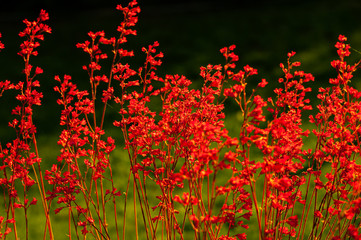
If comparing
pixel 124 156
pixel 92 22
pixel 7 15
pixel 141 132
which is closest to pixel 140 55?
pixel 92 22

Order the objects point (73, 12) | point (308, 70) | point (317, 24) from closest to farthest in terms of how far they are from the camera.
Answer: point (308, 70) → point (317, 24) → point (73, 12)

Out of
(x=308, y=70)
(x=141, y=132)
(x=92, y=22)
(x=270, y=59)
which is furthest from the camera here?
(x=92, y=22)

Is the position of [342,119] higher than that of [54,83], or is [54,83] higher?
[54,83]

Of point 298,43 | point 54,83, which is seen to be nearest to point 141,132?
point 54,83

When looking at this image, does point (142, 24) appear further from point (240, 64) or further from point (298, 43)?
point (298, 43)

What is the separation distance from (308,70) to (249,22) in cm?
116

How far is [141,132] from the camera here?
134 cm

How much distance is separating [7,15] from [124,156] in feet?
11.0

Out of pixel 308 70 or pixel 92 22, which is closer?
pixel 308 70

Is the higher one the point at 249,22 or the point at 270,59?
the point at 249,22

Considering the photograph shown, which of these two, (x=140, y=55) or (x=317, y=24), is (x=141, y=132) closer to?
(x=140, y=55)

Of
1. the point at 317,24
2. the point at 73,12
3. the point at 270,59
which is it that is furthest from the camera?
the point at 73,12

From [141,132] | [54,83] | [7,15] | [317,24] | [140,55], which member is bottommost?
[141,132]

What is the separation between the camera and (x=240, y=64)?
3855 mm
